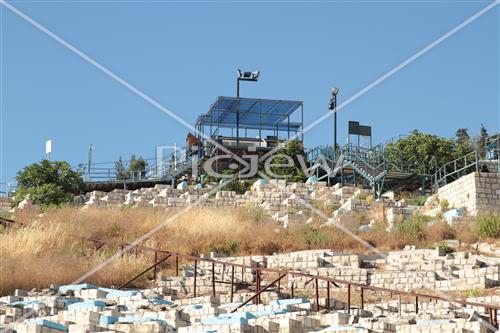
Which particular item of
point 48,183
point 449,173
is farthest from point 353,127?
point 48,183

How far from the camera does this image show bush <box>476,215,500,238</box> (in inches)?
1200

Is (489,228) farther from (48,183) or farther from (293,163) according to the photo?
(48,183)

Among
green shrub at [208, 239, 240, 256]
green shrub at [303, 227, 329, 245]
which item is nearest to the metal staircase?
green shrub at [303, 227, 329, 245]

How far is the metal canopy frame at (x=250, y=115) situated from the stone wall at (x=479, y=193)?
12263 millimetres

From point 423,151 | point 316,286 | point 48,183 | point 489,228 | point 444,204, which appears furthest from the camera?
point 423,151

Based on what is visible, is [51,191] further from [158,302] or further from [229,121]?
[158,302]

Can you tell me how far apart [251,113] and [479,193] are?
15.3 metres

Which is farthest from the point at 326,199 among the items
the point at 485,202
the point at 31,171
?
the point at 31,171

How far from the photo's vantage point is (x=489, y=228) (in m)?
30.5

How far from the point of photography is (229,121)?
4781 centimetres

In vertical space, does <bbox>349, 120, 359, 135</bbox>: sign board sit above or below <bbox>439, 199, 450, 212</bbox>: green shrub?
above

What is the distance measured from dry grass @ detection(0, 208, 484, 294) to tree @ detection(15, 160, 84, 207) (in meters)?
3.78

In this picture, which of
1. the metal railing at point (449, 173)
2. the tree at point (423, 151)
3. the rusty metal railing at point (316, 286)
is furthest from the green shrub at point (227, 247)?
the tree at point (423, 151)

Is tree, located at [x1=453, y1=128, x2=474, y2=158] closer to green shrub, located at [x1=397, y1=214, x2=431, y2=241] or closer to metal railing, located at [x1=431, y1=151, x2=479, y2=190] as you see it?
metal railing, located at [x1=431, y1=151, x2=479, y2=190]
